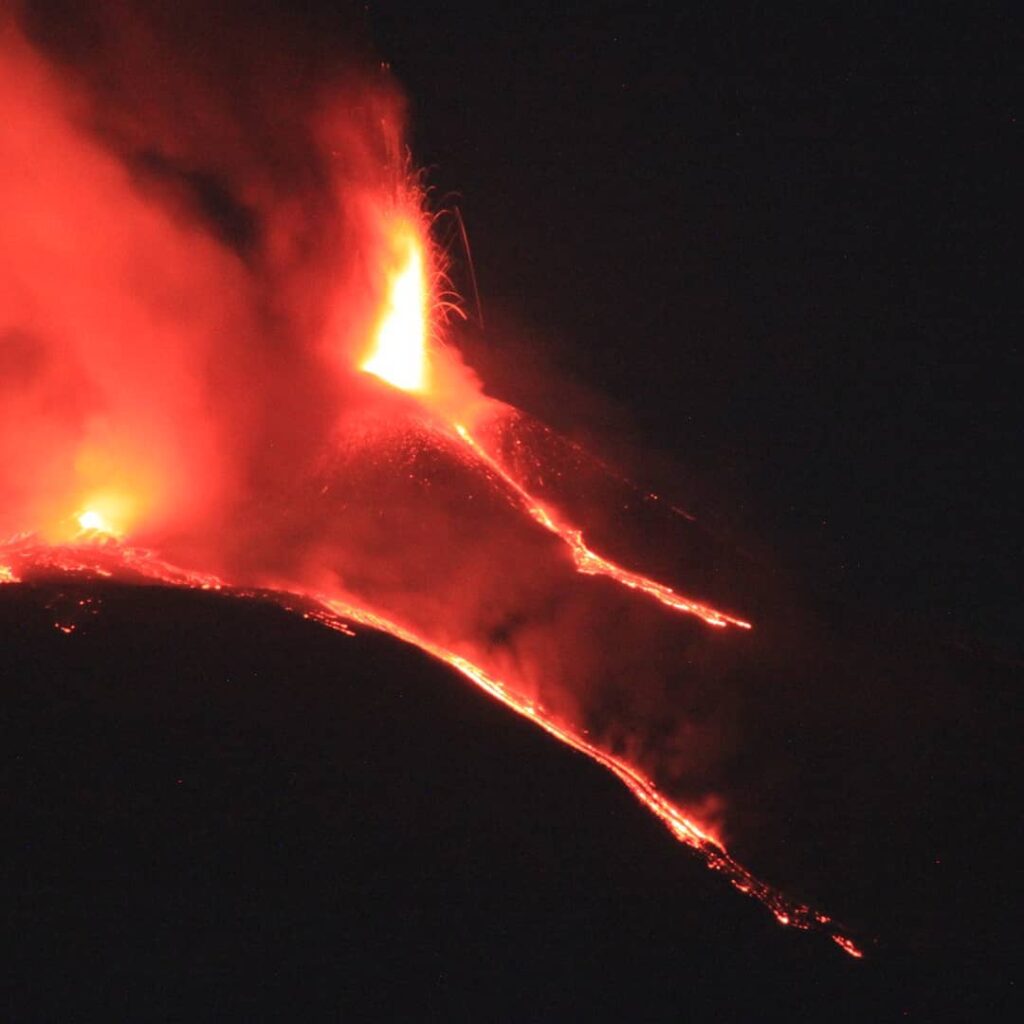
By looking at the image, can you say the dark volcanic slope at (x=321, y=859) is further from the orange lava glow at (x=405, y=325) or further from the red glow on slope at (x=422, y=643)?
the orange lava glow at (x=405, y=325)

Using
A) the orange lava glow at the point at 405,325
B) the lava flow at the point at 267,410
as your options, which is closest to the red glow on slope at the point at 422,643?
the lava flow at the point at 267,410

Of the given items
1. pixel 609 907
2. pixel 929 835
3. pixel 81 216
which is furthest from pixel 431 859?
pixel 81 216

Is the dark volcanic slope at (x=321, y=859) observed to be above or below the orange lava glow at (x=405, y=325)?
below

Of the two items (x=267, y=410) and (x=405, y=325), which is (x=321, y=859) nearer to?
(x=267, y=410)

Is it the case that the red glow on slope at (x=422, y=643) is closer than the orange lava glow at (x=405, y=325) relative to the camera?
Yes

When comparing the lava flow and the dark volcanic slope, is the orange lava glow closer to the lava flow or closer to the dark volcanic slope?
the lava flow

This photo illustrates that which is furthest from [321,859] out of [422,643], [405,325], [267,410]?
[405,325]

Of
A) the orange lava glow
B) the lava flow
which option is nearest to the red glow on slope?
the lava flow
